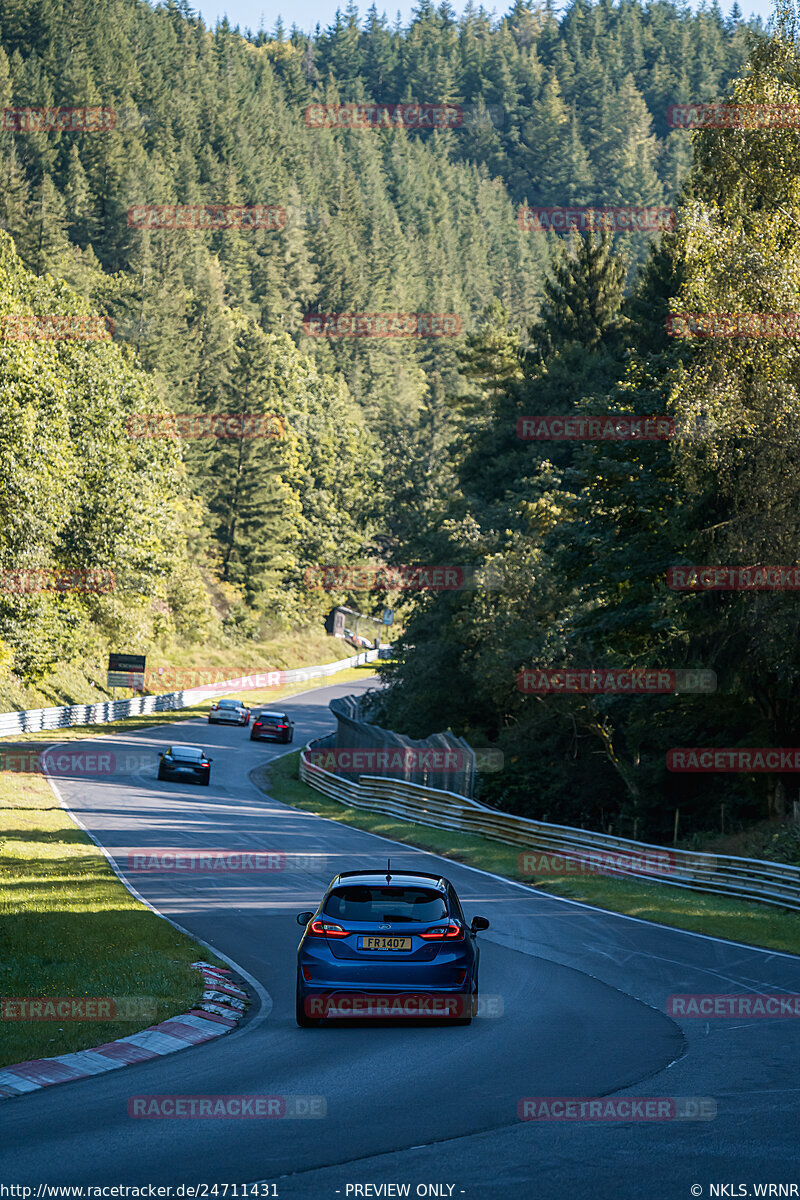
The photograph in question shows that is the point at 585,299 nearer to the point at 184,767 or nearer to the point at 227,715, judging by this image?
the point at 227,715

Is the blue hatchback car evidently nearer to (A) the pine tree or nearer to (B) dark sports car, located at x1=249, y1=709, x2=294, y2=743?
(B) dark sports car, located at x1=249, y1=709, x2=294, y2=743

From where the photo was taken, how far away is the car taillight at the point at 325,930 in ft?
35.8

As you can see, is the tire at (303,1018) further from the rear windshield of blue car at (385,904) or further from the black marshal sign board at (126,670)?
the black marshal sign board at (126,670)

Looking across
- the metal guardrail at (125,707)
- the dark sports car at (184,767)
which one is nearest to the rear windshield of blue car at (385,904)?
the dark sports car at (184,767)

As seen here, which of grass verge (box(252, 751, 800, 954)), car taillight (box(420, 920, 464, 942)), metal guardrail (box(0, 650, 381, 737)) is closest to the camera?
car taillight (box(420, 920, 464, 942))

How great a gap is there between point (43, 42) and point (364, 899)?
142 meters

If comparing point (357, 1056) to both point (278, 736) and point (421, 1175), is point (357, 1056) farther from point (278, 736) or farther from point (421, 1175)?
point (278, 736)

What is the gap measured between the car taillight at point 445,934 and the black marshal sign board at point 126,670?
5502 centimetres

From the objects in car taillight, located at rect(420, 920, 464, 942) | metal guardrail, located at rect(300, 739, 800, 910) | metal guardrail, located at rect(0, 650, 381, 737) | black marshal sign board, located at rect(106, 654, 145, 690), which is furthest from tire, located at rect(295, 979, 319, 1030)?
black marshal sign board, located at rect(106, 654, 145, 690)

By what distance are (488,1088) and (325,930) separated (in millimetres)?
2679

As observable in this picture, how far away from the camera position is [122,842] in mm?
26375

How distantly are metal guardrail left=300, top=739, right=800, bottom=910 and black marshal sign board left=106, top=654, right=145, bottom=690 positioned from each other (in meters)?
26.2

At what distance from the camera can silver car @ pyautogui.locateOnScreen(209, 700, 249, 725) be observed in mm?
65125

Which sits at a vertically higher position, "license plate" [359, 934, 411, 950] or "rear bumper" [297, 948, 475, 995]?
"license plate" [359, 934, 411, 950]
